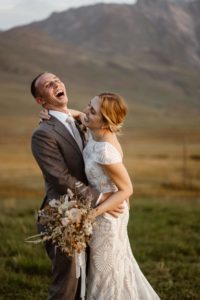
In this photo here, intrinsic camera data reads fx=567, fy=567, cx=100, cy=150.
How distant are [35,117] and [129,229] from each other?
107 meters

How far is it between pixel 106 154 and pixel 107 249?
76 cm

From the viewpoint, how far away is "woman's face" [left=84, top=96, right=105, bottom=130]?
423cm

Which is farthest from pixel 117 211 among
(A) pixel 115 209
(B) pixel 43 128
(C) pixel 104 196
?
(B) pixel 43 128

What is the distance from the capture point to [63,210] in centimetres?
396

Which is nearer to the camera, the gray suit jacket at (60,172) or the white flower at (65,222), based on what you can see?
the white flower at (65,222)

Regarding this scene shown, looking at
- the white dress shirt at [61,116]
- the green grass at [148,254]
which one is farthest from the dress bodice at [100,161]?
the green grass at [148,254]

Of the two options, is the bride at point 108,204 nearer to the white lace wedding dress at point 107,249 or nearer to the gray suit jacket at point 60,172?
the white lace wedding dress at point 107,249

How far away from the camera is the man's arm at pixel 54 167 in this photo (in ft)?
13.8

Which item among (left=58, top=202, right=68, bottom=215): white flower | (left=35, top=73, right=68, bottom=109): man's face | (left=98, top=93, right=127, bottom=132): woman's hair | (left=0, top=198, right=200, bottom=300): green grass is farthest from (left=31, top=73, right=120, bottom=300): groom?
(left=0, top=198, right=200, bottom=300): green grass

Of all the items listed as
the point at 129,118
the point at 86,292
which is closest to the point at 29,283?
the point at 86,292

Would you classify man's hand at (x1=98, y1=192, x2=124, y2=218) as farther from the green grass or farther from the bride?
the green grass

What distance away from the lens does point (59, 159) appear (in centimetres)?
429

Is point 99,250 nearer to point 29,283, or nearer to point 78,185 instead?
point 78,185

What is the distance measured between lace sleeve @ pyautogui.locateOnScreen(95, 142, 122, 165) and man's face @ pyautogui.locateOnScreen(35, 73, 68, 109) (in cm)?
55
